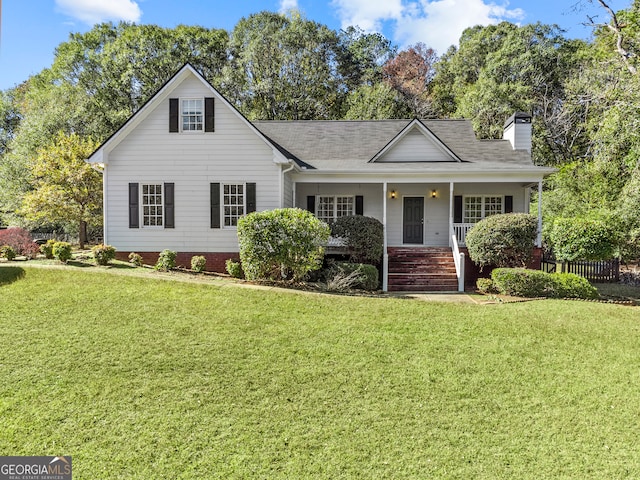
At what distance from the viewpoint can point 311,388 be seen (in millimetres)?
5461

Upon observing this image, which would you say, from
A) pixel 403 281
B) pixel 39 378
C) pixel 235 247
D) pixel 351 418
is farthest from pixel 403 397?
pixel 235 247

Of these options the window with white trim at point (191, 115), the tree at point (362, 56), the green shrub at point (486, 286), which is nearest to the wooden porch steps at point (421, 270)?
the green shrub at point (486, 286)

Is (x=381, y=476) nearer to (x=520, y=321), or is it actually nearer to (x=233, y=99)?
(x=520, y=321)

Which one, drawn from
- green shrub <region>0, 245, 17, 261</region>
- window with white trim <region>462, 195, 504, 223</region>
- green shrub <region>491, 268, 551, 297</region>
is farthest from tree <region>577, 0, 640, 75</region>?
green shrub <region>0, 245, 17, 261</region>

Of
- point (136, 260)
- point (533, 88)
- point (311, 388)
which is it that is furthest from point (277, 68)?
point (311, 388)

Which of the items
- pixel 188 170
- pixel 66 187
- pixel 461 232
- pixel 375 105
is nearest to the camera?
pixel 188 170

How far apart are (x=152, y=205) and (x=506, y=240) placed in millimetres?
10992

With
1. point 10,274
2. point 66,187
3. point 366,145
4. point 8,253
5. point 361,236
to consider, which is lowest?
point 10,274

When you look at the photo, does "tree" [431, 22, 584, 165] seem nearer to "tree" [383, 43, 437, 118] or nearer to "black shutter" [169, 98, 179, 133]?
"tree" [383, 43, 437, 118]

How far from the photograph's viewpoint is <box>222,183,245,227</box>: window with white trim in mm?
13133

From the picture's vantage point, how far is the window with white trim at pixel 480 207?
1531 centimetres

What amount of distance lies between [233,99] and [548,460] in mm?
31280

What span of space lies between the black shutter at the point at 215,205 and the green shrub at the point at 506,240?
318 inches

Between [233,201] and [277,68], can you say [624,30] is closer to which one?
[233,201]
